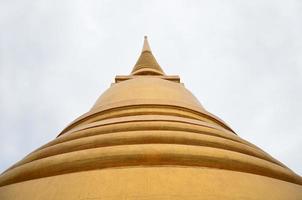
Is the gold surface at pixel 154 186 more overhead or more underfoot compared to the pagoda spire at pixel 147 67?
more underfoot

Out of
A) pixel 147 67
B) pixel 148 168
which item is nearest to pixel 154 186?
pixel 148 168

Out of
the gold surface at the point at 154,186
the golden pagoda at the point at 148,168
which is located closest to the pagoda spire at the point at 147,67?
the golden pagoda at the point at 148,168

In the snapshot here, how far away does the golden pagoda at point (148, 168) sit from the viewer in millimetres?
3324

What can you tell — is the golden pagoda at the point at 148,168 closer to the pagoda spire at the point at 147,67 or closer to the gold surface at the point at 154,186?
the gold surface at the point at 154,186

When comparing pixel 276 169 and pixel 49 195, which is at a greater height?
pixel 276 169

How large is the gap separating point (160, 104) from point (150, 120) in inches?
51.7

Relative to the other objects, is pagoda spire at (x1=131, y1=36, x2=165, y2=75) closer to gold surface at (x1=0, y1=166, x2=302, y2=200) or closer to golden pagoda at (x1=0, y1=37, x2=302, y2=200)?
golden pagoda at (x1=0, y1=37, x2=302, y2=200)

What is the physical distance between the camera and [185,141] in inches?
173

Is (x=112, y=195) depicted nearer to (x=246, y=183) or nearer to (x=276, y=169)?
(x=246, y=183)

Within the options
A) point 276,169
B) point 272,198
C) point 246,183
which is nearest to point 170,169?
point 246,183

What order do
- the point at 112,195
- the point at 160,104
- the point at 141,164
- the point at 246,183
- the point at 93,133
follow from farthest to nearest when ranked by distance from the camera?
1. the point at 160,104
2. the point at 93,133
3. the point at 141,164
4. the point at 246,183
5. the point at 112,195

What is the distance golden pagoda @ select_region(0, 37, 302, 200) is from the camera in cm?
332

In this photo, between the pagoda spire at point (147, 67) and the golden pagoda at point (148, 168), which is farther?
the pagoda spire at point (147, 67)

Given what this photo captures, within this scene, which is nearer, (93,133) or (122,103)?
(93,133)
